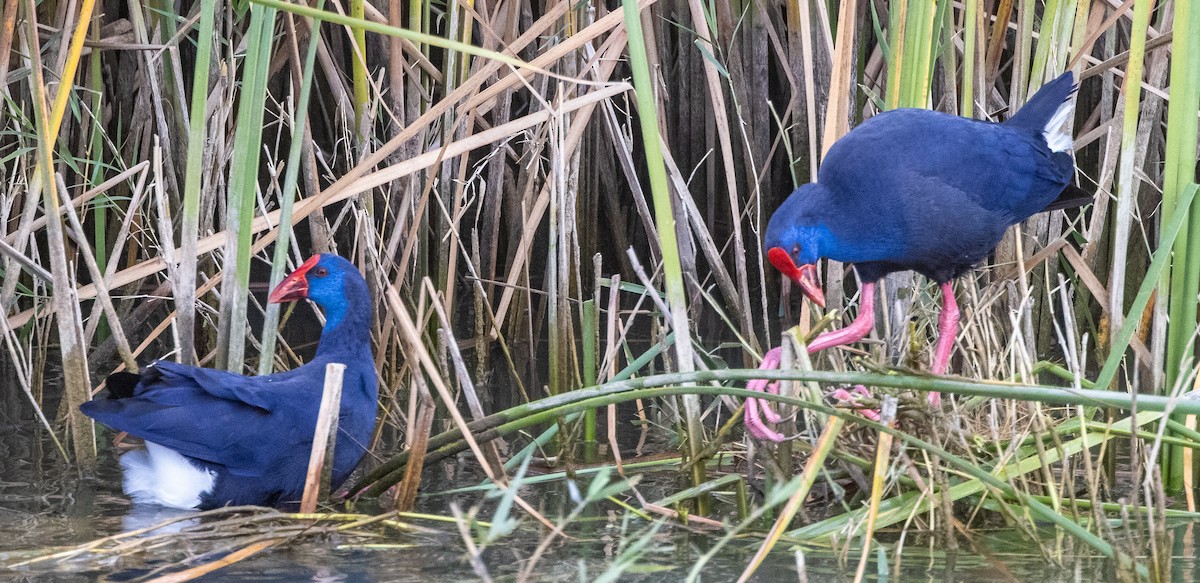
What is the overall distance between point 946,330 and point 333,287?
3.86 ft

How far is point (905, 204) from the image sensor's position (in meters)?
2.29

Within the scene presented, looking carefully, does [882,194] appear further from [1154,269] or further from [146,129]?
[146,129]

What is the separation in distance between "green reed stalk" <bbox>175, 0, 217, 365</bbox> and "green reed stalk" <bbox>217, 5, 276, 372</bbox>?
0.06 m

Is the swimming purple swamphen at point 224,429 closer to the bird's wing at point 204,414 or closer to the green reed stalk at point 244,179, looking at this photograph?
the bird's wing at point 204,414

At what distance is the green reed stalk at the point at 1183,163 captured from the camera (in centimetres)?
207

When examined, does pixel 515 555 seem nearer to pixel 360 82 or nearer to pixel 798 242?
pixel 798 242

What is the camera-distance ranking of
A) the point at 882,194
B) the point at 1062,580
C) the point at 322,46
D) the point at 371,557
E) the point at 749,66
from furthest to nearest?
the point at 749,66
the point at 322,46
the point at 882,194
the point at 371,557
the point at 1062,580

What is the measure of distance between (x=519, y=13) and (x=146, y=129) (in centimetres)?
98

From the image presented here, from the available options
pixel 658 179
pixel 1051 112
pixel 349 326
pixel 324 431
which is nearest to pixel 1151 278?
pixel 1051 112

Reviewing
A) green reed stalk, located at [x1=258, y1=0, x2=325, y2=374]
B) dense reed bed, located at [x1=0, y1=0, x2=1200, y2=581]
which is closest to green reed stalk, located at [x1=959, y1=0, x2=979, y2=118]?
dense reed bed, located at [x1=0, y1=0, x2=1200, y2=581]

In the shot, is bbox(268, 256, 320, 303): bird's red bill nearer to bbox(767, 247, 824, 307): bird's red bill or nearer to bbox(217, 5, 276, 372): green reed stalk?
bbox(217, 5, 276, 372): green reed stalk

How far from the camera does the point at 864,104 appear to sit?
3.20 meters

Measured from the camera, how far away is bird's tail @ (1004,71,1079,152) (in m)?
2.37

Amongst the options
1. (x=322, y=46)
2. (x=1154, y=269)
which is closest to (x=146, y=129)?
(x=322, y=46)
